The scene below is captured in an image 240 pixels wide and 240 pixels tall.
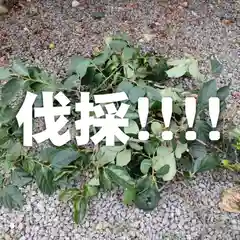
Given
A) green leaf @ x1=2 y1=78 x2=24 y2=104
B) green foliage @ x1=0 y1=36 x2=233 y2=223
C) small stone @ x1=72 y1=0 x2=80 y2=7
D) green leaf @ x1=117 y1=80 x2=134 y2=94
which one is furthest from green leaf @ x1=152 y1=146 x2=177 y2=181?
small stone @ x1=72 y1=0 x2=80 y2=7

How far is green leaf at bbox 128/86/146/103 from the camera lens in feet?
5.48

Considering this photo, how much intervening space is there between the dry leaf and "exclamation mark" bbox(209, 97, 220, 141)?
17 cm

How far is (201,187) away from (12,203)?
1.82 ft

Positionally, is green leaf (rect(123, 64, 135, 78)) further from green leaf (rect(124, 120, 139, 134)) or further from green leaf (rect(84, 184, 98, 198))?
green leaf (rect(84, 184, 98, 198))

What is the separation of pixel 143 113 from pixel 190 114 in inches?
5.5

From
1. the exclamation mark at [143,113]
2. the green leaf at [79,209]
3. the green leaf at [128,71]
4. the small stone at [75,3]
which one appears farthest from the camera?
the small stone at [75,3]

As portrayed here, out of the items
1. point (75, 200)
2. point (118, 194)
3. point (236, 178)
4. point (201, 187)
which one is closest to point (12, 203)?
point (75, 200)

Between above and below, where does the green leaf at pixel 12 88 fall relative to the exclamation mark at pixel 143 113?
above

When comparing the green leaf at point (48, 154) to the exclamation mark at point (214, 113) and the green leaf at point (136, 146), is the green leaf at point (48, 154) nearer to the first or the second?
the green leaf at point (136, 146)

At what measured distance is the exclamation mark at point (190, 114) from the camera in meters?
1.64

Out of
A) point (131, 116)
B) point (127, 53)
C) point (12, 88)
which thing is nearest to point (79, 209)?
point (131, 116)

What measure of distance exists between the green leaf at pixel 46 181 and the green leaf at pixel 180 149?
37 centimetres

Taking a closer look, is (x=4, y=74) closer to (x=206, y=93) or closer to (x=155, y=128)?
(x=155, y=128)

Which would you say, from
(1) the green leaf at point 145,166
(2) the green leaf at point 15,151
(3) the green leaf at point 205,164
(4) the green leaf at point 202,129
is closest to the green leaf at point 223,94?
(4) the green leaf at point 202,129
